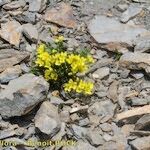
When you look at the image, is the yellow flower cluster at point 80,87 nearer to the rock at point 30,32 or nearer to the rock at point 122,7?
the rock at point 30,32

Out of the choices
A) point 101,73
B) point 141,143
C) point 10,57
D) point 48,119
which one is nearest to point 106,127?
point 141,143

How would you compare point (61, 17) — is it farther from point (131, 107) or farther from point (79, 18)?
point (131, 107)

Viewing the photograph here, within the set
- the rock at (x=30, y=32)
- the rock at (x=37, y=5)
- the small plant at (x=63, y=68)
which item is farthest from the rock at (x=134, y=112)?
the rock at (x=37, y=5)

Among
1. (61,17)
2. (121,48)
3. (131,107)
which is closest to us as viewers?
(131,107)

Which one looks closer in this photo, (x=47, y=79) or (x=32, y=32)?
(x=47, y=79)

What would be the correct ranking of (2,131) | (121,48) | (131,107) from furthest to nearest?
(121,48)
(131,107)
(2,131)

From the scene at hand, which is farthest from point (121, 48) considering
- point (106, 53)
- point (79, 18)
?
point (79, 18)

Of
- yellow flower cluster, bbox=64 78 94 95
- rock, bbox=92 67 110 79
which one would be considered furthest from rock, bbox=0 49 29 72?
rock, bbox=92 67 110 79

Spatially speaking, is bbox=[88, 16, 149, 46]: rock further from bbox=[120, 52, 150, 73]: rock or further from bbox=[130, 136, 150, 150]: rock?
bbox=[130, 136, 150, 150]: rock
